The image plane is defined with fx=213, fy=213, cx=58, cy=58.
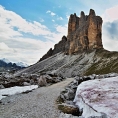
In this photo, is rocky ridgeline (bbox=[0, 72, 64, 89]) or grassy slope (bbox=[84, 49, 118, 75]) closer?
rocky ridgeline (bbox=[0, 72, 64, 89])

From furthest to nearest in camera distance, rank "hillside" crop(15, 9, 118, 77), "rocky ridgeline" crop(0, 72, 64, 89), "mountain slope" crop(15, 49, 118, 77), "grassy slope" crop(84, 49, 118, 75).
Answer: "hillside" crop(15, 9, 118, 77), "mountain slope" crop(15, 49, 118, 77), "grassy slope" crop(84, 49, 118, 75), "rocky ridgeline" crop(0, 72, 64, 89)

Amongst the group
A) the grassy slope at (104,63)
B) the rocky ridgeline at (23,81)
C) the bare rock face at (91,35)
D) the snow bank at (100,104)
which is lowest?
the snow bank at (100,104)

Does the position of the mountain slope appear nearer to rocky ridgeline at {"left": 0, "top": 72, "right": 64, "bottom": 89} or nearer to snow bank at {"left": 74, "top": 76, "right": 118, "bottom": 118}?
rocky ridgeline at {"left": 0, "top": 72, "right": 64, "bottom": 89}

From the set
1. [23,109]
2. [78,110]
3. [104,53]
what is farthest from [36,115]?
[104,53]

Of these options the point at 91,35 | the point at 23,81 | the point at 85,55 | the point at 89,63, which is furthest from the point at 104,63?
the point at 23,81

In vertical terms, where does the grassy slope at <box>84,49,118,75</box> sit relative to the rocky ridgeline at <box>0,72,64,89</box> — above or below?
above

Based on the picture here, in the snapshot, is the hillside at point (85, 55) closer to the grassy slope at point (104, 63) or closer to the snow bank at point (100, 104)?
the grassy slope at point (104, 63)

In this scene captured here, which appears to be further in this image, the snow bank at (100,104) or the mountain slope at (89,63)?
the mountain slope at (89,63)

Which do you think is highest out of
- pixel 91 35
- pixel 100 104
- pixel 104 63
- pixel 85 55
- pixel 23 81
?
pixel 91 35

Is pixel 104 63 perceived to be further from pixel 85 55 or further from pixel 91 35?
pixel 91 35

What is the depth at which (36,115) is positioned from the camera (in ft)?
70.9

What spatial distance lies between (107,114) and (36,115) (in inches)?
289

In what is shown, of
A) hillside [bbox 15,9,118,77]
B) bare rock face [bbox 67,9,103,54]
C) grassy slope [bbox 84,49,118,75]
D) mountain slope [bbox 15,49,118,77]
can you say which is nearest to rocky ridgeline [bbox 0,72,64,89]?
grassy slope [bbox 84,49,118,75]

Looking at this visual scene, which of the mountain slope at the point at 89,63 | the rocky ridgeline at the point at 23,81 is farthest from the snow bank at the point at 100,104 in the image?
the mountain slope at the point at 89,63
